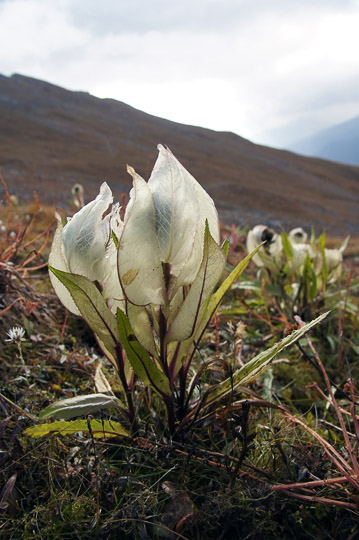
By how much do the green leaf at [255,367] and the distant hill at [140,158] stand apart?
14.1m

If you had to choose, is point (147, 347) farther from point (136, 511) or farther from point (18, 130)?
point (18, 130)

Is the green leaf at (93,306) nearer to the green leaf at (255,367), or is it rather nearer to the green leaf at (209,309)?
the green leaf at (209,309)

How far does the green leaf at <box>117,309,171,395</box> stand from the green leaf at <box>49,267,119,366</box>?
5cm

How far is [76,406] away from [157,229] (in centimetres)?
39

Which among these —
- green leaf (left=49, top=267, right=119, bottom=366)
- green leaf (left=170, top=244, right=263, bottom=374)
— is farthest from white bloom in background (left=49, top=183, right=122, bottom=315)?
green leaf (left=170, top=244, right=263, bottom=374)

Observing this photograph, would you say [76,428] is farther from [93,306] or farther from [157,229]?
[157,229]

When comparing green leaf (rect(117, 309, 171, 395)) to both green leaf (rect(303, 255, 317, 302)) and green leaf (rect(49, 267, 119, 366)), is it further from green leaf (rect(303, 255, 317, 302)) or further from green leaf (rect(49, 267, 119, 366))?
green leaf (rect(303, 255, 317, 302))

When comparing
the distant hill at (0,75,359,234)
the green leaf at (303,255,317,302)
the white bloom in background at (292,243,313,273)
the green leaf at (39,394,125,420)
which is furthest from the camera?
the distant hill at (0,75,359,234)

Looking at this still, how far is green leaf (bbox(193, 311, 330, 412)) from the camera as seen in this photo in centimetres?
72

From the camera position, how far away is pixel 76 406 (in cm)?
76

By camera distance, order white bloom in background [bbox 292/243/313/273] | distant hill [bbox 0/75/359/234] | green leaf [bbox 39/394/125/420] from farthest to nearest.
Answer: distant hill [bbox 0/75/359/234], white bloom in background [bbox 292/243/313/273], green leaf [bbox 39/394/125/420]

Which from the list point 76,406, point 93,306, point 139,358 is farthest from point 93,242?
point 76,406

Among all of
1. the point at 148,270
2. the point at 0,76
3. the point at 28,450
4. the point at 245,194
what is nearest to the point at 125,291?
the point at 148,270

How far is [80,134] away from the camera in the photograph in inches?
1179
